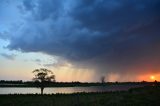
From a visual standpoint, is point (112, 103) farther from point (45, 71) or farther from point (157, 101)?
point (45, 71)

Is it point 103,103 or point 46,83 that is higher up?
point 46,83

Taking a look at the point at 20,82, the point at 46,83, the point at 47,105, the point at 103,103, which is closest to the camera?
the point at 47,105

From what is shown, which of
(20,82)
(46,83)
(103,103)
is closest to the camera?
(103,103)

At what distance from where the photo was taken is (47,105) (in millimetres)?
37125

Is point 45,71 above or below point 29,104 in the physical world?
above

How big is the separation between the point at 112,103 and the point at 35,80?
37.8 m

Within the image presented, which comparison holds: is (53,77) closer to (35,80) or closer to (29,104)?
(35,80)

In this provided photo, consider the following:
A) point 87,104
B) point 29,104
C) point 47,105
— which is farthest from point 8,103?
point 87,104

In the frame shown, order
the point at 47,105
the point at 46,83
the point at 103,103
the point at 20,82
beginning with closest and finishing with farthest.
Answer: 1. the point at 47,105
2. the point at 103,103
3. the point at 46,83
4. the point at 20,82

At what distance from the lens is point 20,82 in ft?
414

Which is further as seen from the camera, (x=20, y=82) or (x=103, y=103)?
(x=20, y=82)

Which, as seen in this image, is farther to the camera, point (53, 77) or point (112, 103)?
point (53, 77)

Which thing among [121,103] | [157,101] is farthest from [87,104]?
[157,101]

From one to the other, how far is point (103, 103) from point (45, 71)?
3592cm
